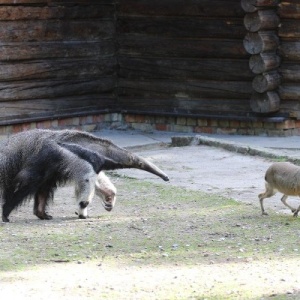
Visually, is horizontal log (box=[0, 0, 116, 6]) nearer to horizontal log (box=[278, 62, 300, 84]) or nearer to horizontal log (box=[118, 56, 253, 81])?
horizontal log (box=[118, 56, 253, 81])

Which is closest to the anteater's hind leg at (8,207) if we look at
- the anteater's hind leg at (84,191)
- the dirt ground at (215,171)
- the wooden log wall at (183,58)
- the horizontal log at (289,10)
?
the anteater's hind leg at (84,191)

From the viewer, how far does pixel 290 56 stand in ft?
51.3

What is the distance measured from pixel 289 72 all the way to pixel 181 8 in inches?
77.5

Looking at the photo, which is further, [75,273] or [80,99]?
[80,99]

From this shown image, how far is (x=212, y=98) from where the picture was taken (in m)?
16.4

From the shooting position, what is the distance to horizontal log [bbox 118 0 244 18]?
52.3 feet

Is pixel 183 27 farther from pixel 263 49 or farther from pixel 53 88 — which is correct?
pixel 53 88

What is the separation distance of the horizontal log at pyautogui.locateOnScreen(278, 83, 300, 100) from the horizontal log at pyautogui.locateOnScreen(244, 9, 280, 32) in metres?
0.89

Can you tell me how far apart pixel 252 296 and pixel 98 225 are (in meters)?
2.93

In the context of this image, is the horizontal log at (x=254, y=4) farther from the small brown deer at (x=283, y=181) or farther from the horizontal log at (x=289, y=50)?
the small brown deer at (x=283, y=181)

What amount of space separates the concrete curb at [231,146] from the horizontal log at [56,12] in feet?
8.64

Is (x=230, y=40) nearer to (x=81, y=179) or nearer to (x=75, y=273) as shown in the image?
(x=81, y=179)

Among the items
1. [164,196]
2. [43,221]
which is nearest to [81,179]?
[43,221]

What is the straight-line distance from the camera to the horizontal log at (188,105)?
16.2 metres
